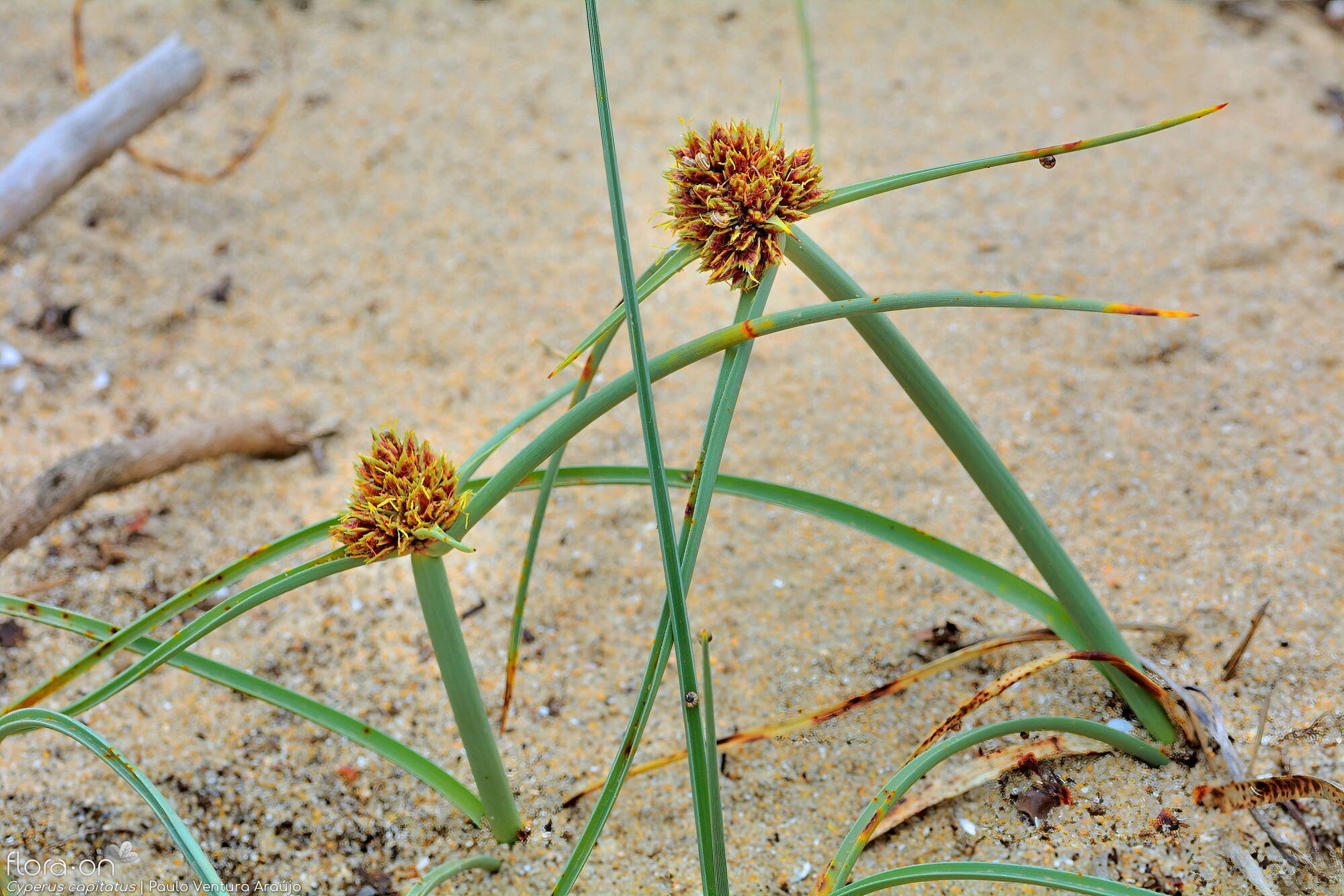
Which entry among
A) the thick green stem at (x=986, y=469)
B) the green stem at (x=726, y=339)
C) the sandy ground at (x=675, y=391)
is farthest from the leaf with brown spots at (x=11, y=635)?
the thick green stem at (x=986, y=469)

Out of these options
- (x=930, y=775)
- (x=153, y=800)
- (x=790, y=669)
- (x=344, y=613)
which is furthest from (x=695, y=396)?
(x=153, y=800)

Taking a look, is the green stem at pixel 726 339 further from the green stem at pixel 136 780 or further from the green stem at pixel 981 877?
the green stem at pixel 981 877

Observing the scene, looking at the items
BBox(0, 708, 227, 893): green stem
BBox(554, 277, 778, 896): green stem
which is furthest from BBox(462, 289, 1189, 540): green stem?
BBox(0, 708, 227, 893): green stem

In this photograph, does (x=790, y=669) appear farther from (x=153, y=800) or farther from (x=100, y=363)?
(x=100, y=363)

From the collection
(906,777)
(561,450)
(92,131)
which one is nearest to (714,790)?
(906,777)

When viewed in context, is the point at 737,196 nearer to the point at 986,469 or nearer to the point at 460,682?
the point at 986,469

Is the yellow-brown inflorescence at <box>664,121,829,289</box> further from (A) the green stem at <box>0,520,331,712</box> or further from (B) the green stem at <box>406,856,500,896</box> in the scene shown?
(B) the green stem at <box>406,856,500,896</box>
